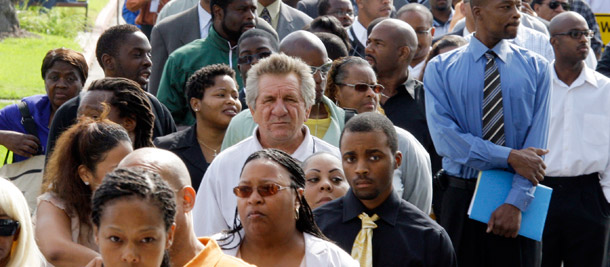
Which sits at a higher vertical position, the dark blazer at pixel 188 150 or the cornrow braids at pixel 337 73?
the cornrow braids at pixel 337 73

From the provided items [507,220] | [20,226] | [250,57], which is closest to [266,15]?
[250,57]

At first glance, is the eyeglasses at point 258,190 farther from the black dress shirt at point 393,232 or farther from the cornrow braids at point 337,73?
the cornrow braids at point 337,73

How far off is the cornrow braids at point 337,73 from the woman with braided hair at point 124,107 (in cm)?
165

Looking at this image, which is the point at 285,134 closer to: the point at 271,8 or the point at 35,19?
the point at 271,8

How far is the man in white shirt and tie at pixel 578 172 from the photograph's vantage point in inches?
334

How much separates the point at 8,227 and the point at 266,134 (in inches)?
78.1

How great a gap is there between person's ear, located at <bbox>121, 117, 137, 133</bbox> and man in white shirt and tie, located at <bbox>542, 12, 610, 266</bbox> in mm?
3663

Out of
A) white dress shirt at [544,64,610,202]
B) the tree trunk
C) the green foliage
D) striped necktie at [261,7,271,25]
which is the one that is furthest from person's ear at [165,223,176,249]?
the green foliage

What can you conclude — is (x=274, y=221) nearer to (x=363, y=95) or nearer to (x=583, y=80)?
(x=363, y=95)

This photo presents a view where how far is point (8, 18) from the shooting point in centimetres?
1902

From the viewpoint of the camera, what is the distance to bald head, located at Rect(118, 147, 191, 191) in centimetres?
471

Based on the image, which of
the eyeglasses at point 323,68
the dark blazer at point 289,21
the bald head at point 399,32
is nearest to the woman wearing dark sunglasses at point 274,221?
the eyeglasses at point 323,68

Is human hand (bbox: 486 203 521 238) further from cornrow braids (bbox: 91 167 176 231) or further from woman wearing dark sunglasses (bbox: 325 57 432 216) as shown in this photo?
cornrow braids (bbox: 91 167 176 231)

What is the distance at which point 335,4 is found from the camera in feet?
36.9
